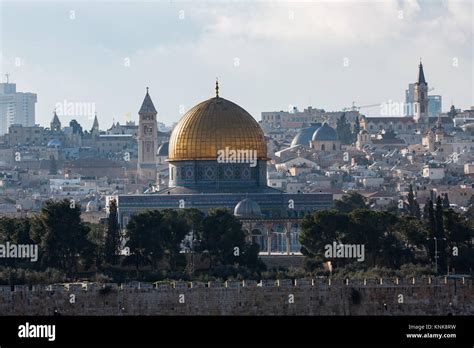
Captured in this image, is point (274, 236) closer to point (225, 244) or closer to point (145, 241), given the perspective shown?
point (225, 244)

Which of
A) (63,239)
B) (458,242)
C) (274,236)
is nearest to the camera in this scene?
(63,239)

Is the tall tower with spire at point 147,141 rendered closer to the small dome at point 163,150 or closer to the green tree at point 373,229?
the small dome at point 163,150

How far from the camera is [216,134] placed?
106938 mm

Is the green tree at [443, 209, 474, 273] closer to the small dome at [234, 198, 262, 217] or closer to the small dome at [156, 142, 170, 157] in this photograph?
the small dome at [234, 198, 262, 217]

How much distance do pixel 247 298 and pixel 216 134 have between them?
38.3 meters

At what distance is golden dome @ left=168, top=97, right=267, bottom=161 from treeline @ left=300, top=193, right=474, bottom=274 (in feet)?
61.8

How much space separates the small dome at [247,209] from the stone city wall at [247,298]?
104 ft

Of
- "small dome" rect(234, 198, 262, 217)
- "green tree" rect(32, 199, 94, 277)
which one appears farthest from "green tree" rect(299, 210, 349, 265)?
"small dome" rect(234, 198, 262, 217)

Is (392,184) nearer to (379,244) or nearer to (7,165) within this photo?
(7,165)

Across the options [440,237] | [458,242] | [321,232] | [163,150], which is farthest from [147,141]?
[440,237]

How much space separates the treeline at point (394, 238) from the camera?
266 feet

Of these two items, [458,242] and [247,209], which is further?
[247,209]
